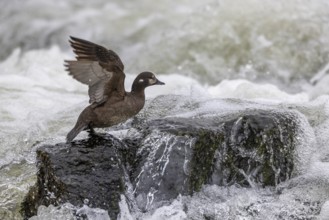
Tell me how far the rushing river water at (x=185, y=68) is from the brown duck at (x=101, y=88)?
2.00ft

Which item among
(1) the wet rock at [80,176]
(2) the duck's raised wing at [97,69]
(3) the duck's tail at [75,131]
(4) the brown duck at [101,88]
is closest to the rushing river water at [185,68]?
(1) the wet rock at [80,176]

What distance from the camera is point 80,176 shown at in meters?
4.14

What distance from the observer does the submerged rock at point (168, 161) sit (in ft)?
13.6

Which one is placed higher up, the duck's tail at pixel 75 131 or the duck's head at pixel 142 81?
the duck's head at pixel 142 81

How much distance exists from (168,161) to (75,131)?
61cm

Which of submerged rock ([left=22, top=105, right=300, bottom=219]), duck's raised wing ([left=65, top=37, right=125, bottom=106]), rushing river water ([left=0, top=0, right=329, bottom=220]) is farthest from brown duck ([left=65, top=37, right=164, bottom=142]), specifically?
rushing river water ([left=0, top=0, right=329, bottom=220])

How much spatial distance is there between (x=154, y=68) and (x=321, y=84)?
6.24 feet

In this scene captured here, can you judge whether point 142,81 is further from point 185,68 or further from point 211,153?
point 185,68

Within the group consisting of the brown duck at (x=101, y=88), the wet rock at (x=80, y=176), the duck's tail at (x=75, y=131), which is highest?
the brown duck at (x=101, y=88)

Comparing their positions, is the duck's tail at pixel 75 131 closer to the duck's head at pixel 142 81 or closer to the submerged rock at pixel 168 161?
the submerged rock at pixel 168 161

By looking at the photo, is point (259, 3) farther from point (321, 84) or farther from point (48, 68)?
point (48, 68)

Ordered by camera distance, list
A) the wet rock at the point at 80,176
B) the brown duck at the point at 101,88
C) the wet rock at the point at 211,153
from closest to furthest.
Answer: the wet rock at the point at 80,176 → the wet rock at the point at 211,153 → the brown duck at the point at 101,88

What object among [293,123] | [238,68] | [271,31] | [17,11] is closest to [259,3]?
[271,31]

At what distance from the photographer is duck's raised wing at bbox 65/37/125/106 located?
4441mm
